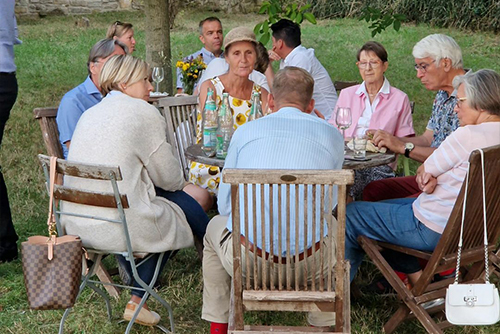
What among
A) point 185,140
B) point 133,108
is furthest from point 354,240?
point 185,140

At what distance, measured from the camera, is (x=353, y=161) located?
3.84 meters

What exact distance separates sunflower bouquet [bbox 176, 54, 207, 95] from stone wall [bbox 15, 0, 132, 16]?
13984 millimetres

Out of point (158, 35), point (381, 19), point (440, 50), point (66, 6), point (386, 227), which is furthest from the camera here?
point (66, 6)

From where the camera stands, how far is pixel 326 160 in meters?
3.06

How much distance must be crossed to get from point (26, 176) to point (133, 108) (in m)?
3.79

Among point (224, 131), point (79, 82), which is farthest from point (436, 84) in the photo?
point (79, 82)

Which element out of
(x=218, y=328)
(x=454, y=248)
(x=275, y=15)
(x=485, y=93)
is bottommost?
(x=218, y=328)

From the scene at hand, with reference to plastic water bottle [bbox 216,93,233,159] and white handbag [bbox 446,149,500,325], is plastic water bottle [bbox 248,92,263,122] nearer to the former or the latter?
plastic water bottle [bbox 216,93,233,159]

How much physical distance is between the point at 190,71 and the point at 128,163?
10.1 feet

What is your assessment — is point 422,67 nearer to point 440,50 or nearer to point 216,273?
point 440,50

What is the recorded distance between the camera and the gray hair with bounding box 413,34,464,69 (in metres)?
4.57

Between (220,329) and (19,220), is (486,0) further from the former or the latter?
(220,329)

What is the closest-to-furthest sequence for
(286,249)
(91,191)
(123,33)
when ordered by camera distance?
1. (286,249)
2. (91,191)
3. (123,33)

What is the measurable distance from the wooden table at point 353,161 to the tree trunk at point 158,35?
4.34m
